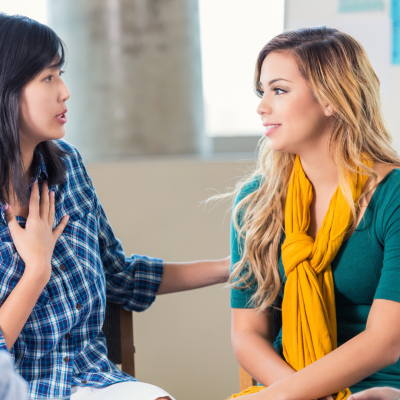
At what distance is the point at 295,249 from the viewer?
1.26m

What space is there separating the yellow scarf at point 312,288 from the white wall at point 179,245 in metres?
0.90

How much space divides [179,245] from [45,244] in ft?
3.43

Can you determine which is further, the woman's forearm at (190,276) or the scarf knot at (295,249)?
the woman's forearm at (190,276)

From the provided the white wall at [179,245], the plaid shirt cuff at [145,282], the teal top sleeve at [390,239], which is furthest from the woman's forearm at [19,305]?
the white wall at [179,245]

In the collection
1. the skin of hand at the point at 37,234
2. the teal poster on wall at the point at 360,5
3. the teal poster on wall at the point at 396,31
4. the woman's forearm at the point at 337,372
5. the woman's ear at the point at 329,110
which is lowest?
the woman's forearm at the point at 337,372

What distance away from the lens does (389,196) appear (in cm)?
120

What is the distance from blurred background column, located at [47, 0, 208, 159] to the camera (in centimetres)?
201

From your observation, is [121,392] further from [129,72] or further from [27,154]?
[129,72]

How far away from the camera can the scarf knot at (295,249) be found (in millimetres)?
1252

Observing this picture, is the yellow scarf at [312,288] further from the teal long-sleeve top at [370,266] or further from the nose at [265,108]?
the nose at [265,108]

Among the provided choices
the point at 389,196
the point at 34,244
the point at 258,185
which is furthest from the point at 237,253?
the point at 34,244

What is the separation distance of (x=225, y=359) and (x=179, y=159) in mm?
973

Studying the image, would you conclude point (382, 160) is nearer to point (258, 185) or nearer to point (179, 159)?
point (258, 185)

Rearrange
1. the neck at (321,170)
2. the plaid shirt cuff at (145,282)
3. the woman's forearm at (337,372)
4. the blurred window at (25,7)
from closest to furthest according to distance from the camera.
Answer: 1. the woman's forearm at (337,372)
2. the neck at (321,170)
3. the plaid shirt cuff at (145,282)
4. the blurred window at (25,7)
